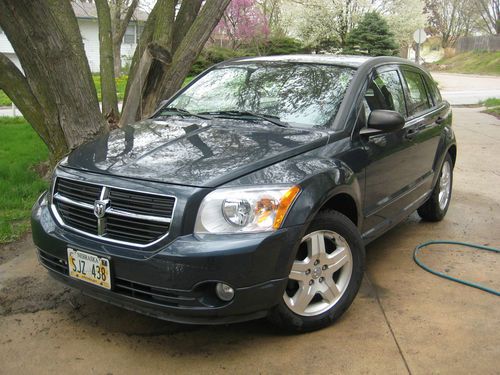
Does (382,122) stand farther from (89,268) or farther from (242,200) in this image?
(89,268)

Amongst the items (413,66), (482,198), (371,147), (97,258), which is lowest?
(482,198)

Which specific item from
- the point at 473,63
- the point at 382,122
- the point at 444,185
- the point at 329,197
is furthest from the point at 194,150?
the point at 473,63

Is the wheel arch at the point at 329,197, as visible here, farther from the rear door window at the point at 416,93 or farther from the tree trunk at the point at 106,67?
the tree trunk at the point at 106,67

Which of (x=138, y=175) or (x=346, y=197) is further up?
(x=138, y=175)

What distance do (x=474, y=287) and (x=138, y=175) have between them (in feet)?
8.27

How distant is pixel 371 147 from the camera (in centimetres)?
379

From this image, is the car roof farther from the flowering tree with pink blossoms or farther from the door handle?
the flowering tree with pink blossoms

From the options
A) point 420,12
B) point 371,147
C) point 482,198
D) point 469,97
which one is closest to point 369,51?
point 469,97

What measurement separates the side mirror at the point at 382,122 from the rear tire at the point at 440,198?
1.79 m

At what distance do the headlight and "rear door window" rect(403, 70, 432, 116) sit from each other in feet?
7.43

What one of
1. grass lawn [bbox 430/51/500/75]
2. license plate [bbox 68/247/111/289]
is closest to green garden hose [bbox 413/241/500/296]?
license plate [bbox 68/247/111/289]

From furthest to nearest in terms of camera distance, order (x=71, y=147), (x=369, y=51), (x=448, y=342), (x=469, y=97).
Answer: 1. (x=369, y=51)
2. (x=469, y=97)
3. (x=71, y=147)
4. (x=448, y=342)

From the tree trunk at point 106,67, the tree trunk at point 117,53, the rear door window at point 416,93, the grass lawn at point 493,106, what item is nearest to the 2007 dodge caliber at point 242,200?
→ the rear door window at point 416,93

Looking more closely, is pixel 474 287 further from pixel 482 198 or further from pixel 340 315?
pixel 482 198
